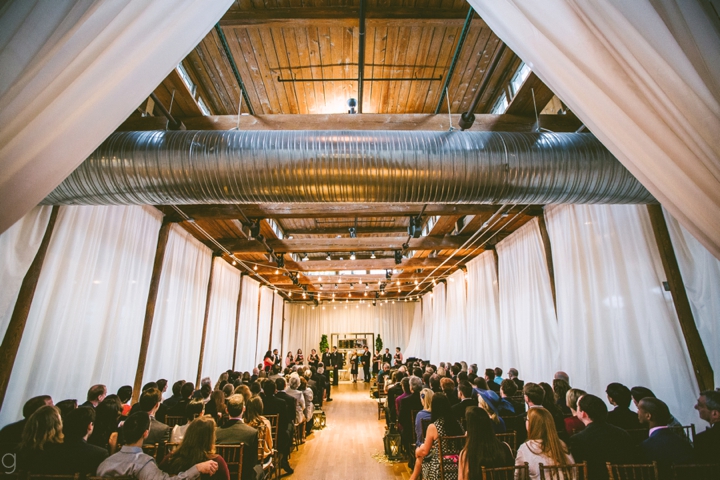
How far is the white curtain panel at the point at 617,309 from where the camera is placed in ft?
10.9

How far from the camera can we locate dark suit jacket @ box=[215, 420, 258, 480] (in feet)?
9.51

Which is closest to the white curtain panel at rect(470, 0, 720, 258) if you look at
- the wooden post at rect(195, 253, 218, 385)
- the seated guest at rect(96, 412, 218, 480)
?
the seated guest at rect(96, 412, 218, 480)

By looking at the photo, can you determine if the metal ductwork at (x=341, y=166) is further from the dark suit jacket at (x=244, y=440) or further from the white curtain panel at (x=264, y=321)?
the white curtain panel at (x=264, y=321)

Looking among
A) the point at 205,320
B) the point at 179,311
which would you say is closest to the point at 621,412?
the point at 179,311

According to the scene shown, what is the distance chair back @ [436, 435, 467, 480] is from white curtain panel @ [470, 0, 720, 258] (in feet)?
7.47

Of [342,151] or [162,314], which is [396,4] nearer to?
[342,151]

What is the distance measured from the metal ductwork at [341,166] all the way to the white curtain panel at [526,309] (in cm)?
319

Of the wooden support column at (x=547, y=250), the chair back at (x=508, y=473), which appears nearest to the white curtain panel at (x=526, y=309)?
the wooden support column at (x=547, y=250)

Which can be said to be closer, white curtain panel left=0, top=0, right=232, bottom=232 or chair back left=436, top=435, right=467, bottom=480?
white curtain panel left=0, top=0, right=232, bottom=232

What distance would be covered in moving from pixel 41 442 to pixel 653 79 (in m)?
4.08

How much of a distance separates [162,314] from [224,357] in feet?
12.1

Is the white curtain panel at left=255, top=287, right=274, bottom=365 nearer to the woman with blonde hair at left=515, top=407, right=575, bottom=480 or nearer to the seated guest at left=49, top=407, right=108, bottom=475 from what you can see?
the seated guest at left=49, top=407, right=108, bottom=475

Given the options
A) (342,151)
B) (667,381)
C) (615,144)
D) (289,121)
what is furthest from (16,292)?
(667,381)

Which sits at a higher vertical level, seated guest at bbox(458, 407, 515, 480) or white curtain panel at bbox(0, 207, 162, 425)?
white curtain panel at bbox(0, 207, 162, 425)
